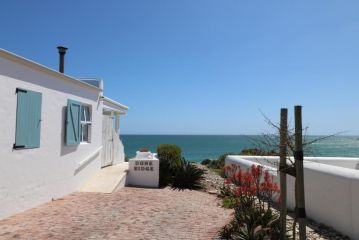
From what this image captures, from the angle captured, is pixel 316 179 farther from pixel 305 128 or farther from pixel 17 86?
pixel 17 86

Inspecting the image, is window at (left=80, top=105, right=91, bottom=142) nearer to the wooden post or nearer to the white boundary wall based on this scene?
the white boundary wall

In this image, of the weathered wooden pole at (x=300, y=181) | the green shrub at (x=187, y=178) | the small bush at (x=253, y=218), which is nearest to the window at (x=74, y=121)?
the green shrub at (x=187, y=178)

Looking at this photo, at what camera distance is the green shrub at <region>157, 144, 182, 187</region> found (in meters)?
11.8

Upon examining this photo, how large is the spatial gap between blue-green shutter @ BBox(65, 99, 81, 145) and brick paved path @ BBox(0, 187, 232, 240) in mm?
1625

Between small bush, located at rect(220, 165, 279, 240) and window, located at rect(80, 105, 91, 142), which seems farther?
window, located at rect(80, 105, 91, 142)

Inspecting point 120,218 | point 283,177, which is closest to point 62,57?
point 120,218

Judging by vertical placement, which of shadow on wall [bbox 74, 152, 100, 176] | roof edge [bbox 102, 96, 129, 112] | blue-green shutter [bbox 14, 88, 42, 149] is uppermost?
roof edge [bbox 102, 96, 129, 112]

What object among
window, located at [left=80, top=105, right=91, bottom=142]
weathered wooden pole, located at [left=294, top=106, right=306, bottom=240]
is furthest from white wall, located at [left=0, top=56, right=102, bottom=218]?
weathered wooden pole, located at [left=294, top=106, right=306, bottom=240]

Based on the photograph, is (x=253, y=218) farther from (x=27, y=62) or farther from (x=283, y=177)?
(x=27, y=62)

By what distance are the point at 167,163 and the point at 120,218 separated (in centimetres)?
515

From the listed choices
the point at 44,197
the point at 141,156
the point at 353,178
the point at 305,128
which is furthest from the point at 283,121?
the point at 141,156

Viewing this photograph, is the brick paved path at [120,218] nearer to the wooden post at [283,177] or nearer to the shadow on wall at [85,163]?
the shadow on wall at [85,163]

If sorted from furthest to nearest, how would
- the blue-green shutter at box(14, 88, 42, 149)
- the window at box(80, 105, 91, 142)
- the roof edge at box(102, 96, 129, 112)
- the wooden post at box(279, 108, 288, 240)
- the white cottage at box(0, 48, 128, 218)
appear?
the roof edge at box(102, 96, 129, 112)
the window at box(80, 105, 91, 142)
the blue-green shutter at box(14, 88, 42, 149)
the white cottage at box(0, 48, 128, 218)
the wooden post at box(279, 108, 288, 240)

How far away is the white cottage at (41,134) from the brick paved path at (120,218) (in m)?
0.44
